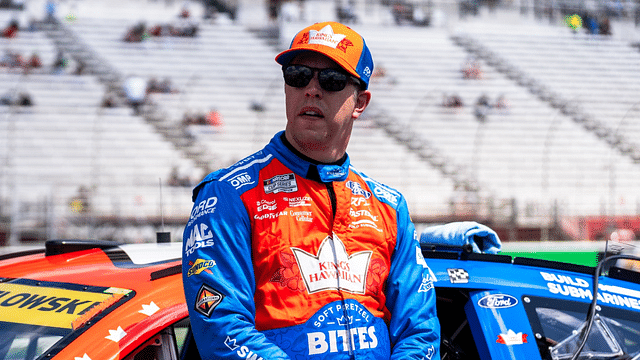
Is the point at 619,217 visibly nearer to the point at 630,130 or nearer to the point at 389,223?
the point at 630,130

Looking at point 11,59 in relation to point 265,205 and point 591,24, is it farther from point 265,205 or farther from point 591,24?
point 265,205

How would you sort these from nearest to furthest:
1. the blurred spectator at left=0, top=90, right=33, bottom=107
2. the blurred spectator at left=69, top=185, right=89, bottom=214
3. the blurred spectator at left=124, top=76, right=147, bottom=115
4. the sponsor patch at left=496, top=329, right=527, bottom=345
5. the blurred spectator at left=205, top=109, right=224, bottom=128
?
the sponsor patch at left=496, top=329, right=527, bottom=345 → the blurred spectator at left=69, top=185, right=89, bottom=214 → the blurred spectator at left=0, top=90, right=33, bottom=107 → the blurred spectator at left=205, top=109, right=224, bottom=128 → the blurred spectator at left=124, top=76, right=147, bottom=115

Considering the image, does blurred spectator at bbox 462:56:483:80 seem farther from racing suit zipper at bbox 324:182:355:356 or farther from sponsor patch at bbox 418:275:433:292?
racing suit zipper at bbox 324:182:355:356

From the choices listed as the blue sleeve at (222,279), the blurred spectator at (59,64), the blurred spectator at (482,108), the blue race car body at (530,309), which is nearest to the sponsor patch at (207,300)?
the blue sleeve at (222,279)

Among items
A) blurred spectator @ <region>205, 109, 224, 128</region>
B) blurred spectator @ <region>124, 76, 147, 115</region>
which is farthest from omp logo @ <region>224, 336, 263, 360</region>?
blurred spectator @ <region>124, 76, 147, 115</region>

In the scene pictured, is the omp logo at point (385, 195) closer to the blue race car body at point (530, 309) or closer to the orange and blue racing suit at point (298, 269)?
the orange and blue racing suit at point (298, 269)

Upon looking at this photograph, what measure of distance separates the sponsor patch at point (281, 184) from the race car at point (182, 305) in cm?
51

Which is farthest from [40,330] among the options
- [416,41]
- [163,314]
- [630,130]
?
[416,41]

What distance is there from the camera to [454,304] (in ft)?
8.46

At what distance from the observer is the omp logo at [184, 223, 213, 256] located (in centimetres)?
167

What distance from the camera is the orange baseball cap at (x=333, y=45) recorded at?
178 cm

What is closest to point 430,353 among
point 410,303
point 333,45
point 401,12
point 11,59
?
point 410,303

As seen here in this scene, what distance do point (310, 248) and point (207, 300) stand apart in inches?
11.4

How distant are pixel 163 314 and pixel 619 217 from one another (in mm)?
10974
